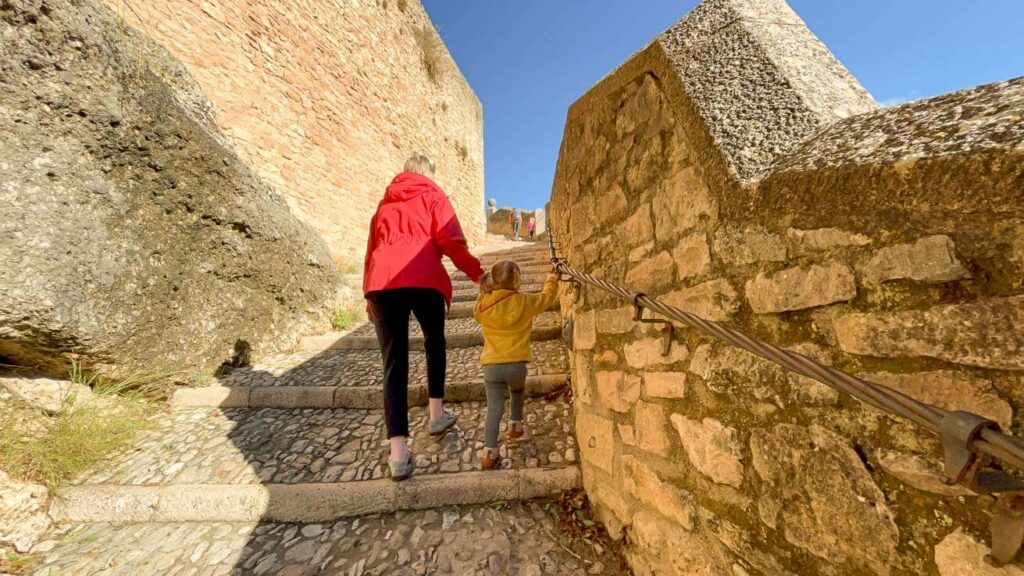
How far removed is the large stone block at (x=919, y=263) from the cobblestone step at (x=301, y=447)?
1.76m

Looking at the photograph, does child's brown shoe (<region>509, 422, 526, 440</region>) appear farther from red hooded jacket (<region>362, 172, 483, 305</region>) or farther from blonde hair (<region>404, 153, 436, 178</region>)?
blonde hair (<region>404, 153, 436, 178</region>)

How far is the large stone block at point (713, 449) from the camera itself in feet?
3.38

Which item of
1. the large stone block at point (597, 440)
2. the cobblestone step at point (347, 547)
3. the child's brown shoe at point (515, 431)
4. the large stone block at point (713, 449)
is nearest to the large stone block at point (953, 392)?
the large stone block at point (713, 449)

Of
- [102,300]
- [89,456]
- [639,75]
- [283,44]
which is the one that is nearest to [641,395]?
[639,75]

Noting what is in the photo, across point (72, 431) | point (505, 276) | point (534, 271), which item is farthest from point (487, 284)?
point (534, 271)

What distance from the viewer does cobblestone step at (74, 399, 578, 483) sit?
6.82ft

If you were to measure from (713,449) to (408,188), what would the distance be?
6.50 feet

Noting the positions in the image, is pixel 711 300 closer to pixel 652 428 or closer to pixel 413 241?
pixel 652 428

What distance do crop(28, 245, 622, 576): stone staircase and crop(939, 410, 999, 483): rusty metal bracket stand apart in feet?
4.56

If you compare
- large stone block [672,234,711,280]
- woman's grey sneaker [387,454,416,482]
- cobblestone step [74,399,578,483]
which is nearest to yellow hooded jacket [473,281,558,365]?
cobblestone step [74,399,578,483]

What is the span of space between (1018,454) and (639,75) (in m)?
1.40

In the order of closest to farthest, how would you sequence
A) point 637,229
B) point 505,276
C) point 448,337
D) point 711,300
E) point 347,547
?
point 711,300 → point 637,229 → point 347,547 → point 505,276 → point 448,337

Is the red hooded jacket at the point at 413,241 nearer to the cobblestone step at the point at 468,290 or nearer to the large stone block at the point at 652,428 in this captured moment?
the large stone block at the point at 652,428

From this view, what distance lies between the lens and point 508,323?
2.18 metres
